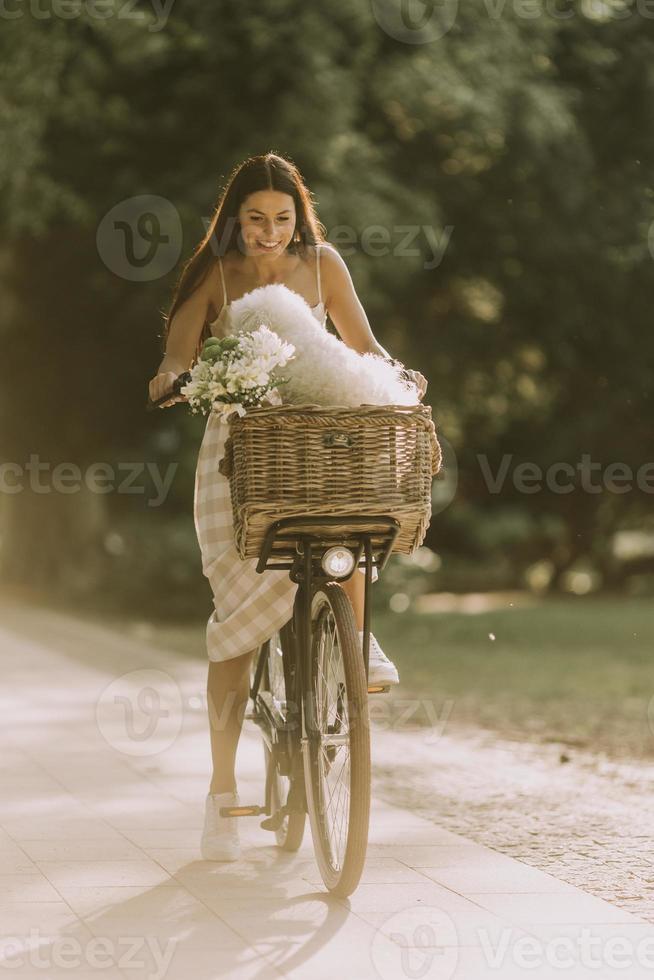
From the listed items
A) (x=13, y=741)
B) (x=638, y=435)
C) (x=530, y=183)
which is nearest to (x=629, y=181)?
(x=530, y=183)

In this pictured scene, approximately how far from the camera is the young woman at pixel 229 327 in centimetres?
512

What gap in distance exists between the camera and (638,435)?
26984 millimetres

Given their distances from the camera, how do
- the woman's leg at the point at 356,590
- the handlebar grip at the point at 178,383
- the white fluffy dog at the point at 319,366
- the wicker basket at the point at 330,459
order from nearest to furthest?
the wicker basket at the point at 330,459
the white fluffy dog at the point at 319,366
the handlebar grip at the point at 178,383
the woman's leg at the point at 356,590

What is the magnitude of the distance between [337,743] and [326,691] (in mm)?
263

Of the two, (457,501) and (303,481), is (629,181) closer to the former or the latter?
(303,481)

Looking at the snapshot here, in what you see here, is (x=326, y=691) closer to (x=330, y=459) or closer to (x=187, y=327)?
(x=330, y=459)

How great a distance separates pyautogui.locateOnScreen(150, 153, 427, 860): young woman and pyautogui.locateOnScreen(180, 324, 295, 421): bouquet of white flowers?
52cm

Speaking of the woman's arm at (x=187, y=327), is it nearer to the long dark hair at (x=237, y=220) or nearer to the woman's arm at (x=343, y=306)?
the long dark hair at (x=237, y=220)

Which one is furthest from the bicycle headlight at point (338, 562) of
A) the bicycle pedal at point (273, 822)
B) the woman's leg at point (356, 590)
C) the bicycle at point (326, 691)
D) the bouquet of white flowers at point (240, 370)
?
the bicycle pedal at point (273, 822)

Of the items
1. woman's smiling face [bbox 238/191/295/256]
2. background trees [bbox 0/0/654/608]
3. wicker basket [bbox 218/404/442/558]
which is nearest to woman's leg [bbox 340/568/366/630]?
wicker basket [bbox 218/404/442/558]

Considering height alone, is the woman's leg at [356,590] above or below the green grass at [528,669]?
above

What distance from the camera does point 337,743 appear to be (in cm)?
458

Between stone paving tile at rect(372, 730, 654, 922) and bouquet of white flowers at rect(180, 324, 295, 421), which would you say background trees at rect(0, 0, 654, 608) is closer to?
stone paving tile at rect(372, 730, 654, 922)

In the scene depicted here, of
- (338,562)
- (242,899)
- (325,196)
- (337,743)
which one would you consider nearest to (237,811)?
(242,899)
